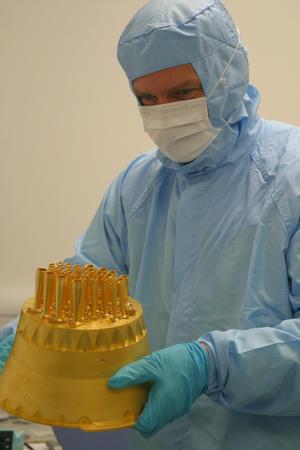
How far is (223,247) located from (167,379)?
1.04ft

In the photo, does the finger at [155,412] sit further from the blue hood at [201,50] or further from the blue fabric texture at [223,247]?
the blue hood at [201,50]

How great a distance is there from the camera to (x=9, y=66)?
7.86ft

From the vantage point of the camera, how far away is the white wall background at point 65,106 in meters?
2.39

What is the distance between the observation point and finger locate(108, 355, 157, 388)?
103 centimetres

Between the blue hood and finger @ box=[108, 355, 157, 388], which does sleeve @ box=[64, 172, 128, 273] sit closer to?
the blue hood

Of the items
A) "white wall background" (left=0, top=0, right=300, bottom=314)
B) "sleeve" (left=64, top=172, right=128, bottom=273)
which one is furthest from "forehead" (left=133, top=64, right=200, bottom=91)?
"white wall background" (left=0, top=0, right=300, bottom=314)

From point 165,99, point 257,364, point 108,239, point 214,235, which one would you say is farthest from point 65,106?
point 257,364

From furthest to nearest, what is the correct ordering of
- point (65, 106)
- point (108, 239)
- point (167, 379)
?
point (65, 106) < point (108, 239) < point (167, 379)

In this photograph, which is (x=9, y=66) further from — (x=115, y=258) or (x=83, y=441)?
(x=83, y=441)

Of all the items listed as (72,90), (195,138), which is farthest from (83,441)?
(195,138)

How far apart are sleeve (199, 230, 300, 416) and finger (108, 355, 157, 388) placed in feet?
0.43

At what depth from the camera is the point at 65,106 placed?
2426 millimetres

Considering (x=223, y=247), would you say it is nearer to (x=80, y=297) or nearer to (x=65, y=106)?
(x=80, y=297)

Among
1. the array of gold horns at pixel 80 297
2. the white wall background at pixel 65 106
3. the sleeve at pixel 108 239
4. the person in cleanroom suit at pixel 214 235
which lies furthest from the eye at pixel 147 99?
the white wall background at pixel 65 106
